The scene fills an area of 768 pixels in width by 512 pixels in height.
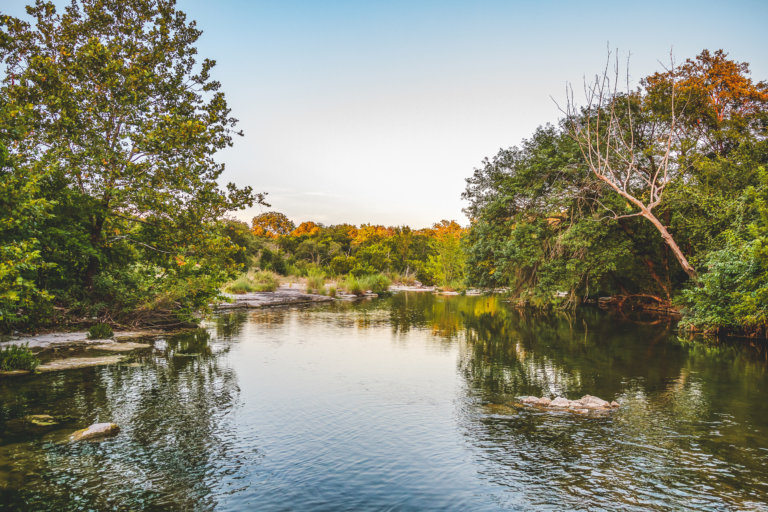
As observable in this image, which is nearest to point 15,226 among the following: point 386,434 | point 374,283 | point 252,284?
point 386,434

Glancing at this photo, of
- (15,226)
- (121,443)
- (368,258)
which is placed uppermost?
(368,258)

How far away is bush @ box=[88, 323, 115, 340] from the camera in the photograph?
13.6 metres

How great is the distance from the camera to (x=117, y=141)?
13742 millimetres

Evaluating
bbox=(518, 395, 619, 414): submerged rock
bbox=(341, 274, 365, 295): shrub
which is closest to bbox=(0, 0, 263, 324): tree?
bbox=(518, 395, 619, 414): submerged rock

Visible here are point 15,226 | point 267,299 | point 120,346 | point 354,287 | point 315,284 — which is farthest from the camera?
point 354,287

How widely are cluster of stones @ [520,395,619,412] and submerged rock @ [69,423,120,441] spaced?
732cm

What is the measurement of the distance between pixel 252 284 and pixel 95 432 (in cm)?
2776

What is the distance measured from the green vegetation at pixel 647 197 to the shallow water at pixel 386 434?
5.19 metres

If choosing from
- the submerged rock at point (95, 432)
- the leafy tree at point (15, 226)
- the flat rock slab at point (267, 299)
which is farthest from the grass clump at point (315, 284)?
the submerged rock at point (95, 432)

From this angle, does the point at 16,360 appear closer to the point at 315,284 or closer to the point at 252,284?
the point at 252,284

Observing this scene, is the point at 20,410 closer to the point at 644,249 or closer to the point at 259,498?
the point at 259,498

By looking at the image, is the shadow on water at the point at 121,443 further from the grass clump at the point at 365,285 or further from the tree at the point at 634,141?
the grass clump at the point at 365,285

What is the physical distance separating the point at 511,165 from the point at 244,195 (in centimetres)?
2120

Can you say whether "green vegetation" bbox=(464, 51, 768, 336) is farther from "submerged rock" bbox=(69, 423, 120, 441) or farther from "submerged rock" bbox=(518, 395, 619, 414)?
"submerged rock" bbox=(69, 423, 120, 441)
